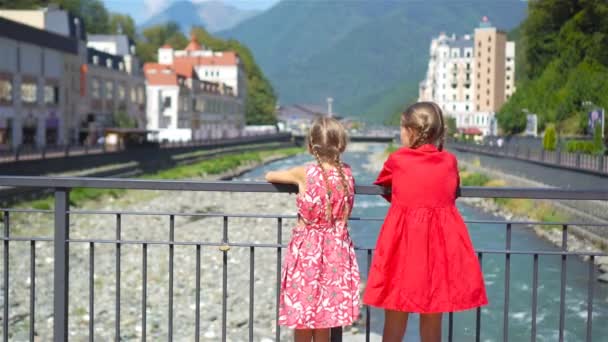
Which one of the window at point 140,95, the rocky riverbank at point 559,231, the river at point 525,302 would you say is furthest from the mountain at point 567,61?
the window at point 140,95

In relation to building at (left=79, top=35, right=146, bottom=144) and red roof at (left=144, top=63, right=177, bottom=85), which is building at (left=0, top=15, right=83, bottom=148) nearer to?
building at (left=79, top=35, right=146, bottom=144)

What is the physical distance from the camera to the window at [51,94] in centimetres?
5418

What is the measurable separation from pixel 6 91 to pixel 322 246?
4595 cm

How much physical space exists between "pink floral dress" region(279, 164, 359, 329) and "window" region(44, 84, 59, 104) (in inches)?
2049

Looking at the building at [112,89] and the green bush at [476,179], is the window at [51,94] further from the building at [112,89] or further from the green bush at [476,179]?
the green bush at [476,179]

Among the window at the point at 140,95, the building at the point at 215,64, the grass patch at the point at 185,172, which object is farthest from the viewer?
the building at the point at 215,64

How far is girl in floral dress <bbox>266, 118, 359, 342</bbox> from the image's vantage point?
4516 millimetres

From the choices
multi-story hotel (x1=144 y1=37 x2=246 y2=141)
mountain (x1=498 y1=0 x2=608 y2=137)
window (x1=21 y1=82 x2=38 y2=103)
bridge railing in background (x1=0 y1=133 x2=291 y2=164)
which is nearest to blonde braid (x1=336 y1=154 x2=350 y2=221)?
bridge railing in background (x1=0 y1=133 x2=291 y2=164)

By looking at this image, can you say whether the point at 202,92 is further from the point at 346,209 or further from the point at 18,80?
the point at 346,209

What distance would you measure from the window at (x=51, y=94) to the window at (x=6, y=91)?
6.04 metres

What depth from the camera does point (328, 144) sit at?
14.8 ft

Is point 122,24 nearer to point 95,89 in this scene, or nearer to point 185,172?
point 95,89

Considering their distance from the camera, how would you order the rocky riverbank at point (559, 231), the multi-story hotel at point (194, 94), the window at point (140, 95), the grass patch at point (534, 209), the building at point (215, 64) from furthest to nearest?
the building at point (215, 64) < the multi-story hotel at point (194, 94) < the window at point (140, 95) < the grass patch at point (534, 209) < the rocky riverbank at point (559, 231)

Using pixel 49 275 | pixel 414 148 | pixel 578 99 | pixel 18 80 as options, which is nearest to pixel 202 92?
pixel 18 80
